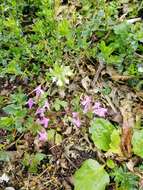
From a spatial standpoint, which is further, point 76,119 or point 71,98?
point 71,98

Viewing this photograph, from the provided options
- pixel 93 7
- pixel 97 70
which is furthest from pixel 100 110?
pixel 93 7

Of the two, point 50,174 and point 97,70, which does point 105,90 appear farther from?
point 50,174

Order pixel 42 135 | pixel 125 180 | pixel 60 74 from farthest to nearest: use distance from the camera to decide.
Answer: pixel 60 74 → pixel 42 135 → pixel 125 180

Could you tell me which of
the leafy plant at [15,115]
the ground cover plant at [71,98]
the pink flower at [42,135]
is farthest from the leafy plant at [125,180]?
the leafy plant at [15,115]

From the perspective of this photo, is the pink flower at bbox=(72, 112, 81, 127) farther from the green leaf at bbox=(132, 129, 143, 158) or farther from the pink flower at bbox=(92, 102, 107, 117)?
the green leaf at bbox=(132, 129, 143, 158)

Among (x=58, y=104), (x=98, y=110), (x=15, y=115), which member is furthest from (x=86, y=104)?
(x=15, y=115)

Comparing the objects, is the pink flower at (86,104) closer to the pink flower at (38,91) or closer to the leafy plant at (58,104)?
the leafy plant at (58,104)

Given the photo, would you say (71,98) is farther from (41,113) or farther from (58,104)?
(41,113)

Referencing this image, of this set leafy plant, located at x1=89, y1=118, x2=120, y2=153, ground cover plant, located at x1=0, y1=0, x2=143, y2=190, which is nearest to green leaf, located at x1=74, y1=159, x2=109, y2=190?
ground cover plant, located at x1=0, y1=0, x2=143, y2=190
